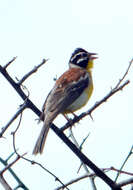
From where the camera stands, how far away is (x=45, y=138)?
5801mm

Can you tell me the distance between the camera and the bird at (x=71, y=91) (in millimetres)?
6336

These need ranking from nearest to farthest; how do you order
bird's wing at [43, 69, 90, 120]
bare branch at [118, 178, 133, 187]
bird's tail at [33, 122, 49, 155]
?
bare branch at [118, 178, 133, 187], bird's tail at [33, 122, 49, 155], bird's wing at [43, 69, 90, 120]

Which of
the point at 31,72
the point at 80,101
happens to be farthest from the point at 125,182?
the point at 80,101

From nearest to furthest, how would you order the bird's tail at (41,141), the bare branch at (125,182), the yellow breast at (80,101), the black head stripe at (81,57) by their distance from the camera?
the bare branch at (125,182), the bird's tail at (41,141), the yellow breast at (80,101), the black head stripe at (81,57)

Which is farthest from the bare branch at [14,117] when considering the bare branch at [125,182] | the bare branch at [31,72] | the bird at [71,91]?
the bird at [71,91]

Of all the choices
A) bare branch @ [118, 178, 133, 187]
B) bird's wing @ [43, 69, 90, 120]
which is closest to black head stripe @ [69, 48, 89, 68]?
bird's wing @ [43, 69, 90, 120]

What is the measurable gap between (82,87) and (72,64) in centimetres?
170

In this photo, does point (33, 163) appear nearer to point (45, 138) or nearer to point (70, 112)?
point (45, 138)

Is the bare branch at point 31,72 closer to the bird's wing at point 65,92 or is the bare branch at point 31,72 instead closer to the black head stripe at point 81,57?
the bird's wing at point 65,92

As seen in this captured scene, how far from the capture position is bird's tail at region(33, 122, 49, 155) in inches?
212

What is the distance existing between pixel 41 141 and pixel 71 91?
2.21 meters

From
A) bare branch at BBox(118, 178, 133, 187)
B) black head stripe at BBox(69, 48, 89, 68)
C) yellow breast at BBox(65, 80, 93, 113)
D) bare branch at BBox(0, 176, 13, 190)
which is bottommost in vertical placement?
yellow breast at BBox(65, 80, 93, 113)

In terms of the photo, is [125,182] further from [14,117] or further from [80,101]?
[80,101]

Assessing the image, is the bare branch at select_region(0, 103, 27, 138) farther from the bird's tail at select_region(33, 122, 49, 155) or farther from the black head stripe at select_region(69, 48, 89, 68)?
the black head stripe at select_region(69, 48, 89, 68)
